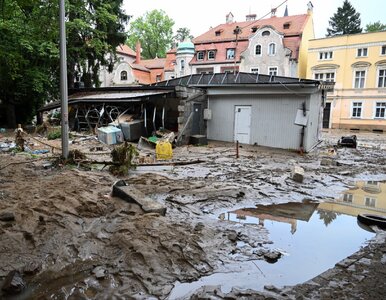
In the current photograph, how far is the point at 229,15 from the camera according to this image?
139 ft

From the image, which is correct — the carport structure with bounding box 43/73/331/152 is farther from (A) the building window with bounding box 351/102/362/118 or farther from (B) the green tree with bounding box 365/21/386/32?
(B) the green tree with bounding box 365/21/386/32

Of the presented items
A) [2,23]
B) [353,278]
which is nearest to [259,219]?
[353,278]

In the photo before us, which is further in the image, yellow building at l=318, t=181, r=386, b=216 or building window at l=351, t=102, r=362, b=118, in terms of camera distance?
building window at l=351, t=102, r=362, b=118

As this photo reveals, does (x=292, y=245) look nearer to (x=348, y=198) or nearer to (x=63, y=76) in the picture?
(x=348, y=198)

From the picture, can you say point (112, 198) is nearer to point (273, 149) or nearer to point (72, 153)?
point (72, 153)

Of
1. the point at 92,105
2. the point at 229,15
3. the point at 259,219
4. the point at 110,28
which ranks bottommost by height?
the point at 259,219

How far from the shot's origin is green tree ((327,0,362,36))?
158 ft

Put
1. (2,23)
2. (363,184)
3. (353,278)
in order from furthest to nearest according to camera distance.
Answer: (2,23)
(363,184)
(353,278)

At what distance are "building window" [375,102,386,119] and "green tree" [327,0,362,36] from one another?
22.3m

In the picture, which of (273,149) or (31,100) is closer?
(273,149)

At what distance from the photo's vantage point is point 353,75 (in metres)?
32.3

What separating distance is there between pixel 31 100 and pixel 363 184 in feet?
69.4

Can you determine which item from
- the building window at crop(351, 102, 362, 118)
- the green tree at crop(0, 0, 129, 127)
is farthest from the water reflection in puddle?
the building window at crop(351, 102, 362, 118)

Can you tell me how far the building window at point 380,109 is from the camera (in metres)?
31.0
